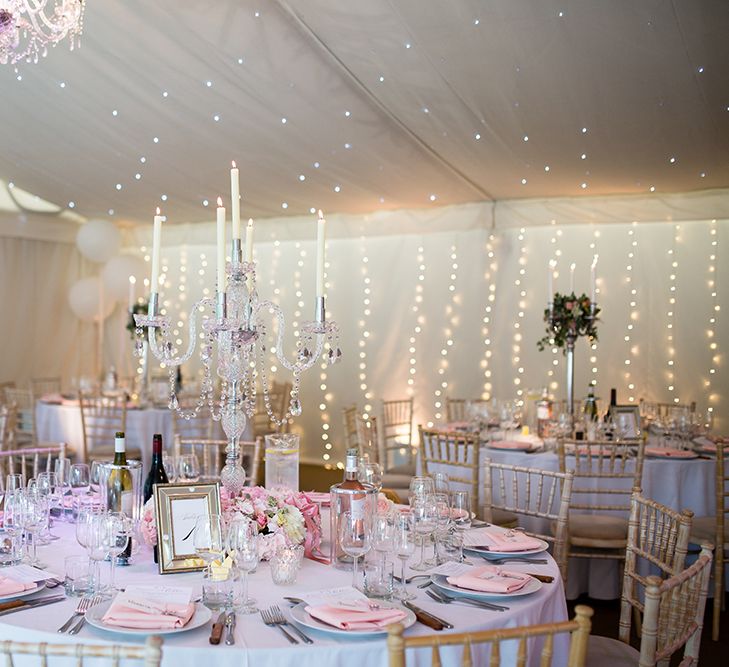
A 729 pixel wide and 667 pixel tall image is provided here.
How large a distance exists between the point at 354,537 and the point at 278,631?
1.51ft

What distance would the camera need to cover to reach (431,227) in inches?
311

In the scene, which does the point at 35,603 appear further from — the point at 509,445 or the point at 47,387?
the point at 47,387

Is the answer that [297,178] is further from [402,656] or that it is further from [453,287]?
[402,656]

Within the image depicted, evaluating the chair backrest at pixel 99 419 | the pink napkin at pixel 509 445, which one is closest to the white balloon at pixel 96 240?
the chair backrest at pixel 99 419

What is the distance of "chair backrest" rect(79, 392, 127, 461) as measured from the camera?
6.35 meters

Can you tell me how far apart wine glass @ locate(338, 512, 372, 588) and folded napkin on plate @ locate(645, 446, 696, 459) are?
291 centimetres

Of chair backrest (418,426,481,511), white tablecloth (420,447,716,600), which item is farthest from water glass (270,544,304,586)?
white tablecloth (420,447,716,600)

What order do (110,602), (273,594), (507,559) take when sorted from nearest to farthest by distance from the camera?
(110,602) → (273,594) → (507,559)

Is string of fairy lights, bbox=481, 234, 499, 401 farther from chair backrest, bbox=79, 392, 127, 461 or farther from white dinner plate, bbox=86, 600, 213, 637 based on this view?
white dinner plate, bbox=86, 600, 213, 637

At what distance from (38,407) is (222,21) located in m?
3.97

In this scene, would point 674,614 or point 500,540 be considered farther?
point 500,540

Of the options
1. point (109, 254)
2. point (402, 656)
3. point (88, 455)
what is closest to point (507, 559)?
point (402, 656)

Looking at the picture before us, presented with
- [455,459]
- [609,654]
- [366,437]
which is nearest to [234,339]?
[609,654]

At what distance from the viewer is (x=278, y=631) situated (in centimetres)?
197
